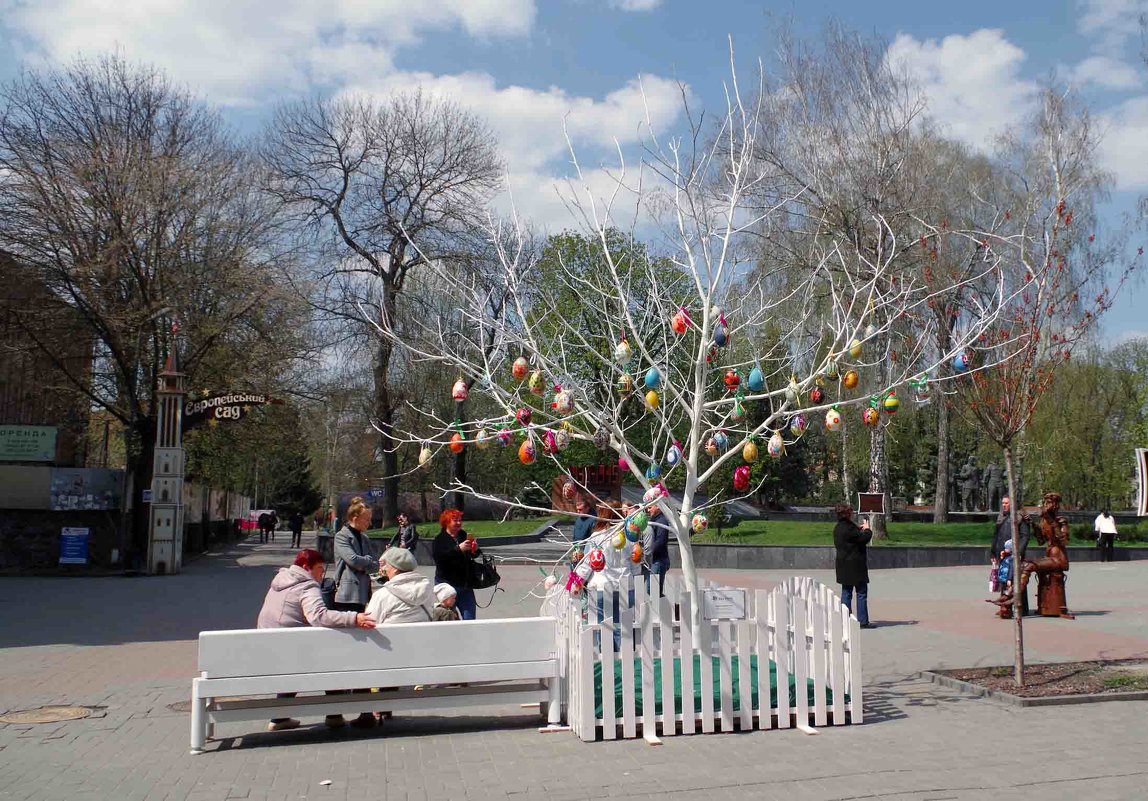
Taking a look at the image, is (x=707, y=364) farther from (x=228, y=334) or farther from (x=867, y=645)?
(x=228, y=334)

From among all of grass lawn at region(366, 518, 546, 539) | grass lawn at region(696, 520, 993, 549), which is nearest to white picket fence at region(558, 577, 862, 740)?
grass lawn at region(696, 520, 993, 549)

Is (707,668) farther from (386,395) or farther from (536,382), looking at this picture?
(386,395)

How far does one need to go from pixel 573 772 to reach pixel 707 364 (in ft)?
11.4

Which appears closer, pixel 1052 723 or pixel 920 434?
pixel 1052 723

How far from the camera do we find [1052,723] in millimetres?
8328

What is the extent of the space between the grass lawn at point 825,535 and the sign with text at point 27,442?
64.4ft

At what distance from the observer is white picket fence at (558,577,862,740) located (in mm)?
7840

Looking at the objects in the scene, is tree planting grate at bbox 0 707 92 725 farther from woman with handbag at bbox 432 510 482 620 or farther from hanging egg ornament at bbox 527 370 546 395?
hanging egg ornament at bbox 527 370 546 395

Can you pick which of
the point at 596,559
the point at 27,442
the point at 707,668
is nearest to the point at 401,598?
the point at 596,559

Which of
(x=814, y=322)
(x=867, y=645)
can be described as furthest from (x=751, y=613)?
(x=814, y=322)

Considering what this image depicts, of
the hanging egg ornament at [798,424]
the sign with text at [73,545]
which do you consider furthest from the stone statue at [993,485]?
the hanging egg ornament at [798,424]

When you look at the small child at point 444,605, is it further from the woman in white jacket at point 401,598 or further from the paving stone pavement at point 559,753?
the paving stone pavement at point 559,753

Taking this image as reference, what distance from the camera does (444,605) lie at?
30.4 feet

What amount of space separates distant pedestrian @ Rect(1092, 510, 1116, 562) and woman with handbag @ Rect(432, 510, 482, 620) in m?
22.5
